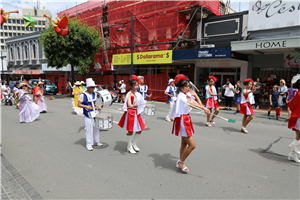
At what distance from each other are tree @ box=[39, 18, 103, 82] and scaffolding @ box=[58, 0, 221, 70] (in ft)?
6.87

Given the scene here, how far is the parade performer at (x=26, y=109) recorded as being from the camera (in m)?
8.89

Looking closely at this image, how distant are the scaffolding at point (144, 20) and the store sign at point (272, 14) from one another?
3457mm

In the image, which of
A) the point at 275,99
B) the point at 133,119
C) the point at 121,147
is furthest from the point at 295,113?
the point at 275,99

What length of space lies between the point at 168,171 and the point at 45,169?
2597 mm

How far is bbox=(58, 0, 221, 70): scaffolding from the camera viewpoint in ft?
54.5

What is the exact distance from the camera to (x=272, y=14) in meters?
12.7

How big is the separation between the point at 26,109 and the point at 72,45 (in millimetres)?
12463

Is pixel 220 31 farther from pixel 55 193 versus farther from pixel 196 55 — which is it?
pixel 55 193

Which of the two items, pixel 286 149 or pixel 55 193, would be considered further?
pixel 286 149

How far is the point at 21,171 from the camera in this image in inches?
168

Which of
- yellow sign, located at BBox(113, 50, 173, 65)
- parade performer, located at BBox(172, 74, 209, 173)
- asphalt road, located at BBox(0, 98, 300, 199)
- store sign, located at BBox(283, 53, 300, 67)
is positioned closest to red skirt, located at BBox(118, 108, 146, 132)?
asphalt road, located at BBox(0, 98, 300, 199)

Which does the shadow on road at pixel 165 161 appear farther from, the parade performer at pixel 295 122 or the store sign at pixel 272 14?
the store sign at pixel 272 14

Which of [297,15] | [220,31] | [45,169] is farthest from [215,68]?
[45,169]

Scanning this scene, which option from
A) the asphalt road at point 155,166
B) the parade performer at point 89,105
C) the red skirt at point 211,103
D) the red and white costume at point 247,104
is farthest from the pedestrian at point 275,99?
the parade performer at point 89,105
